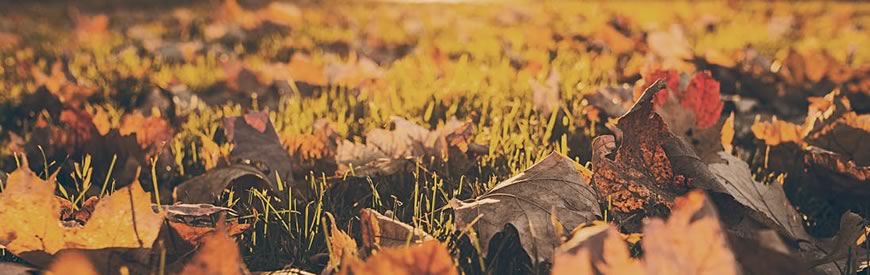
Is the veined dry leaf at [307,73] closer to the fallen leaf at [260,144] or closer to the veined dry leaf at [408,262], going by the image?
the fallen leaf at [260,144]

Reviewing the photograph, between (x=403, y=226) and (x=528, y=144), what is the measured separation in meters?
0.70

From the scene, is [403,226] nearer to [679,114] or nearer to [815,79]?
[679,114]

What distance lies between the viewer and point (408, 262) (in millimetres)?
833

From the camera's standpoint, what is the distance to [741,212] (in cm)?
129

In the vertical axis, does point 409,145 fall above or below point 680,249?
below

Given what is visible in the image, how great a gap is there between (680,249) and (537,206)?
18.7 inches

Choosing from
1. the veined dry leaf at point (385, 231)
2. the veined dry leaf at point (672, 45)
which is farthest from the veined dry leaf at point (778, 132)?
the veined dry leaf at point (672, 45)

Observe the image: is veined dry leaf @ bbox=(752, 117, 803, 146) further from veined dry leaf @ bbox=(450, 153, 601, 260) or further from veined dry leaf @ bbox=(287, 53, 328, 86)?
veined dry leaf @ bbox=(287, 53, 328, 86)

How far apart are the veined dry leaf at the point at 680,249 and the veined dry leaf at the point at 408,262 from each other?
0.17 metres

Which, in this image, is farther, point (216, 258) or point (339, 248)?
point (339, 248)

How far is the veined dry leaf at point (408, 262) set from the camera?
0.82 metres

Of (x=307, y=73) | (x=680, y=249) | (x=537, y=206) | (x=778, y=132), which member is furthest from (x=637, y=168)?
(x=307, y=73)

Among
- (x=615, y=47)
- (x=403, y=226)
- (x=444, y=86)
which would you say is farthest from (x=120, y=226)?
(x=615, y=47)

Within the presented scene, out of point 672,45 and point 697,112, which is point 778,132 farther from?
point 672,45
